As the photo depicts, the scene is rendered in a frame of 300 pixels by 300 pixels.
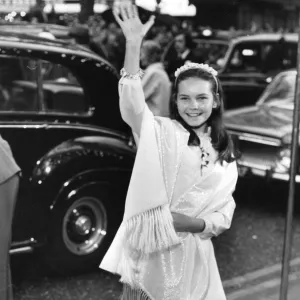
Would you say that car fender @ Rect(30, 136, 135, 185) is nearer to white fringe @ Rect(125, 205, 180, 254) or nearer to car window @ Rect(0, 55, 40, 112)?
car window @ Rect(0, 55, 40, 112)

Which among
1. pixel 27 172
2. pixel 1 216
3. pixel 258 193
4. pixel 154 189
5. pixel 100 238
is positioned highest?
pixel 154 189

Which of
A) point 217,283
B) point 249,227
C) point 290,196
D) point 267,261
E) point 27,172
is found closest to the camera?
point 217,283

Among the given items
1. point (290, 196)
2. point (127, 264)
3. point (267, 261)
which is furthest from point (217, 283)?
point (267, 261)

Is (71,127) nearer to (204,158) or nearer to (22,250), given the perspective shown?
(22,250)

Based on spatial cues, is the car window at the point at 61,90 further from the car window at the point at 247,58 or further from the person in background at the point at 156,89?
the car window at the point at 247,58

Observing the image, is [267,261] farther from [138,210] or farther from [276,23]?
[276,23]

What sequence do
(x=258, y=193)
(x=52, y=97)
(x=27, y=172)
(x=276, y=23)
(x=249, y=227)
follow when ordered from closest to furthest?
(x=27, y=172) < (x=52, y=97) < (x=249, y=227) < (x=258, y=193) < (x=276, y=23)

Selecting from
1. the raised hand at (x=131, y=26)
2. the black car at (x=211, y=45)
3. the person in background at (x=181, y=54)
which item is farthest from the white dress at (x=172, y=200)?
the black car at (x=211, y=45)

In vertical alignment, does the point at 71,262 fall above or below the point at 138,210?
below

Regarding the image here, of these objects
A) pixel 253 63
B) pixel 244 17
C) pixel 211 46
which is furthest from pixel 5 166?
pixel 244 17

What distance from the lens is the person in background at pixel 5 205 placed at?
2.80 meters

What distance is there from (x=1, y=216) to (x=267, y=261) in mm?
3306

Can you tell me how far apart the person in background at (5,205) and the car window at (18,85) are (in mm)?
1728

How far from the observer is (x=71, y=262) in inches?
193
